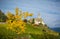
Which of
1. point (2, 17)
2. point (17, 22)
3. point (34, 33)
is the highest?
point (2, 17)

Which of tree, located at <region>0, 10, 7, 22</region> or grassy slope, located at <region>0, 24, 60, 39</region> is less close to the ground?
tree, located at <region>0, 10, 7, 22</region>

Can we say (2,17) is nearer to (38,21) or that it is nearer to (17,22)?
(17,22)

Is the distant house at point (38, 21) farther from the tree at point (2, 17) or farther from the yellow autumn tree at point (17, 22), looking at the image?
the tree at point (2, 17)

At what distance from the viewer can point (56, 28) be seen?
14.9ft

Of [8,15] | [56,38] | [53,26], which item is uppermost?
[8,15]

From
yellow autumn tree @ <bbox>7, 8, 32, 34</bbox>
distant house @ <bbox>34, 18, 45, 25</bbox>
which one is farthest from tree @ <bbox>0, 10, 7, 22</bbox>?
distant house @ <bbox>34, 18, 45, 25</bbox>

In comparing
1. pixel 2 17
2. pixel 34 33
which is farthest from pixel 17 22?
pixel 34 33

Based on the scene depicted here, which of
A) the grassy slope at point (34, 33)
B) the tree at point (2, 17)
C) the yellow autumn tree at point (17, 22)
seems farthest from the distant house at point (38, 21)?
the tree at point (2, 17)

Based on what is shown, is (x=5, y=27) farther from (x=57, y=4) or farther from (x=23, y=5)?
(x=57, y=4)

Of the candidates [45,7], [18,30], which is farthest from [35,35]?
[45,7]

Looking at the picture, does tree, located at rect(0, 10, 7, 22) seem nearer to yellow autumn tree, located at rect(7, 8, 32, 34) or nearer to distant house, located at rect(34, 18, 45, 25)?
yellow autumn tree, located at rect(7, 8, 32, 34)

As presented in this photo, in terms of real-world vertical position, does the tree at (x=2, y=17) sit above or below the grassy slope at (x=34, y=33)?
above

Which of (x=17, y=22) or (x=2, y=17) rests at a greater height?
(x=2, y=17)

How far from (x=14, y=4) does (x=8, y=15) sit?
1.04ft
